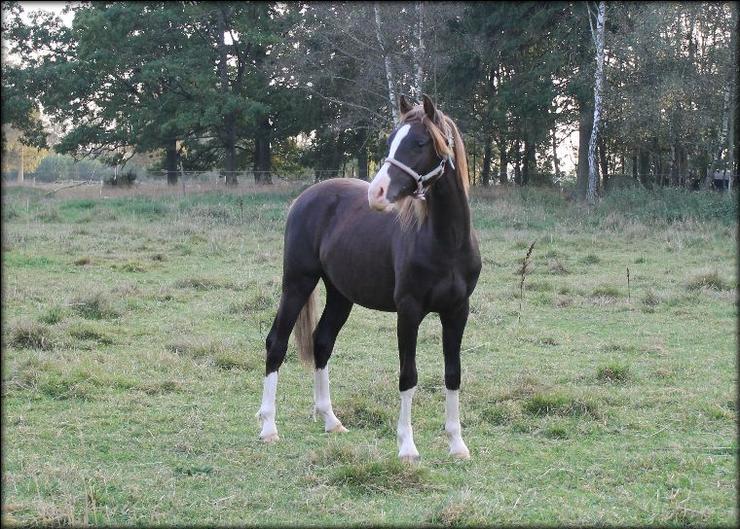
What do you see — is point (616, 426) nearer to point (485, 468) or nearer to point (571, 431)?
point (571, 431)

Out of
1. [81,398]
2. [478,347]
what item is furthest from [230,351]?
[478,347]

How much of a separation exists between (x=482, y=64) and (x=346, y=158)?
36.6 feet

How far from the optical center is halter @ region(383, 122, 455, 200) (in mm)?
4199

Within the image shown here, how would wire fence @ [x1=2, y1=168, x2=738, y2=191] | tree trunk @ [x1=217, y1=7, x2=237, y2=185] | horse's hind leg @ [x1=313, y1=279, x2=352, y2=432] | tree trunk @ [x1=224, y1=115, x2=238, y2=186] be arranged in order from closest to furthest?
horse's hind leg @ [x1=313, y1=279, x2=352, y2=432] → tree trunk @ [x1=217, y1=7, x2=237, y2=185] → wire fence @ [x1=2, y1=168, x2=738, y2=191] → tree trunk @ [x1=224, y1=115, x2=238, y2=186]

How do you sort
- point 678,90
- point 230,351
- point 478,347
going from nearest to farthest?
point 230,351
point 478,347
point 678,90

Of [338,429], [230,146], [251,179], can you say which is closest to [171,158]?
[230,146]

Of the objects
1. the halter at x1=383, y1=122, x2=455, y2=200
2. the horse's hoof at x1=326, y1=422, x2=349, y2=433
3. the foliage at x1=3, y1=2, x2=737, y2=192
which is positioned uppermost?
the foliage at x1=3, y1=2, x2=737, y2=192

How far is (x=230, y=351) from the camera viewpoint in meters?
7.04

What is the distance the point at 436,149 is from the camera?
4.33m

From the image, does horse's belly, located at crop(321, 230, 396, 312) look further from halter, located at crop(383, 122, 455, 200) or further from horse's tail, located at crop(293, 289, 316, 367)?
halter, located at crop(383, 122, 455, 200)

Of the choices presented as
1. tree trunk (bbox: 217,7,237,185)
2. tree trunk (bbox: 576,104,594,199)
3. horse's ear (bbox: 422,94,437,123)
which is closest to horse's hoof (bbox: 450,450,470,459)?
horse's ear (bbox: 422,94,437,123)

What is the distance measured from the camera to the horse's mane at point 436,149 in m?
4.33

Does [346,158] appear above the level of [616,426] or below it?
above

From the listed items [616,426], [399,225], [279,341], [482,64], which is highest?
[482,64]
